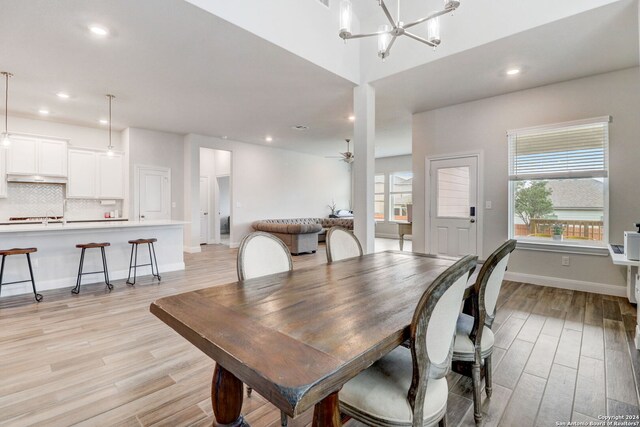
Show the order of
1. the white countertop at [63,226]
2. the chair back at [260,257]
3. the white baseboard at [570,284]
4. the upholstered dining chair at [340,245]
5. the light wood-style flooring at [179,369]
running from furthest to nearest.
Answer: the white baseboard at [570,284], the white countertop at [63,226], the upholstered dining chair at [340,245], the chair back at [260,257], the light wood-style flooring at [179,369]

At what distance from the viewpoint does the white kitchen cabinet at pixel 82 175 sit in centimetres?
608

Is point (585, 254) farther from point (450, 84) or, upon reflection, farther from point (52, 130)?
point (52, 130)

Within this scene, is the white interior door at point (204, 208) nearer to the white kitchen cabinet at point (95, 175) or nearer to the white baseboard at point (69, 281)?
the white kitchen cabinet at point (95, 175)

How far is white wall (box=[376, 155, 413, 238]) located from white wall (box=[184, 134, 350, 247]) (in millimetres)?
1579

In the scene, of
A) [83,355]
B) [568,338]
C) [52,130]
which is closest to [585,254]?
[568,338]

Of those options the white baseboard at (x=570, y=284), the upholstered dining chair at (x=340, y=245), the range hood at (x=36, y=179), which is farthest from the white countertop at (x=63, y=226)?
the white baseboard at (x=570, y=284)

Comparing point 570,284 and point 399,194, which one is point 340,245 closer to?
point 570,284

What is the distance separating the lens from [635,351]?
7.81 ft

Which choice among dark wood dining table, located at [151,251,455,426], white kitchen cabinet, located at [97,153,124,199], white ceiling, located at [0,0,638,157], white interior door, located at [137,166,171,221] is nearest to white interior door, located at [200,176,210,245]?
white interior door, located at [137,166,171,221]

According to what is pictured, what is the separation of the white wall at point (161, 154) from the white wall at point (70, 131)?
0.58 metres

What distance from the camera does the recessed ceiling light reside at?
2883 millimetres

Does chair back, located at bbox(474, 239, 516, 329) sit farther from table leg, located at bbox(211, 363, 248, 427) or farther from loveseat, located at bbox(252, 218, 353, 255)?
loveseat, located at bbox(252, 218, 353, 255)

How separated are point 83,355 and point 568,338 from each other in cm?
404

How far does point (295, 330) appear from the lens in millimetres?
1078
